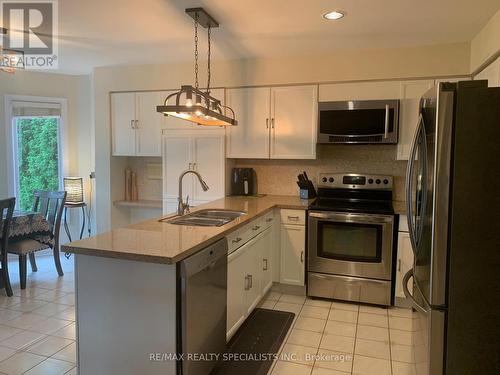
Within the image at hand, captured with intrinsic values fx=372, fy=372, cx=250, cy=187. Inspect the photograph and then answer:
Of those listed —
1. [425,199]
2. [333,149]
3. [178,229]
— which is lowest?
[178,229]

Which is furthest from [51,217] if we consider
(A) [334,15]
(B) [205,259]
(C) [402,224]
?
(C) [402,224]

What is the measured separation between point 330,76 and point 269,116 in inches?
28.5

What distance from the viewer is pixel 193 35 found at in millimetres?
3150

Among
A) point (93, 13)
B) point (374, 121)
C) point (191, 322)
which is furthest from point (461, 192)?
point (93, 13)

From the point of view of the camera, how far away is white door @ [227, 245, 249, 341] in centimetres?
252

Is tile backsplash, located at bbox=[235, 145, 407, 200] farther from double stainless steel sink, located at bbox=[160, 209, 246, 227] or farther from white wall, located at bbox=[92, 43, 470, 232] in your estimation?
double stainless steel sink, located at bbox=[160, 209, 246, 227]

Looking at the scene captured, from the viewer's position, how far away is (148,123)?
14.0 feet

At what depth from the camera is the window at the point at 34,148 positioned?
4.71 metres

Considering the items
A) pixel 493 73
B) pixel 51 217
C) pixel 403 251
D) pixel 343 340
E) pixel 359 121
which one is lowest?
pixel 343 340

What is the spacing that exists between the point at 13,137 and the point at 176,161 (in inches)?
87.9

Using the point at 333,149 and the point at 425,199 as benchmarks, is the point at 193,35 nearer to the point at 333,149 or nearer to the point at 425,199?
the point at 333,149

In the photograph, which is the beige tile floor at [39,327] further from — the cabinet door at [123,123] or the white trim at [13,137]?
the cabinet door at [123,123]

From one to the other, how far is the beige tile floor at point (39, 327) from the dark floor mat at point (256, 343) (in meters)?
1.03

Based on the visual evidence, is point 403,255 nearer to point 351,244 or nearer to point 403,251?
point 403,251
